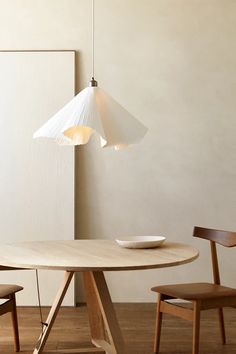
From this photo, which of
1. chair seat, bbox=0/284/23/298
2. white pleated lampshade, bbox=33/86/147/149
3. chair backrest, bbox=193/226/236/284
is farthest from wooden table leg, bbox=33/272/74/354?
chair backrest, bbox=193/226/236/284

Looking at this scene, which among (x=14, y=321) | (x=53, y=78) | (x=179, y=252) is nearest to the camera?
(x=179, y=252)

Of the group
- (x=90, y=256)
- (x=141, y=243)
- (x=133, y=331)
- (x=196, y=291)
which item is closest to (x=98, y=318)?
(x=133, y=331)

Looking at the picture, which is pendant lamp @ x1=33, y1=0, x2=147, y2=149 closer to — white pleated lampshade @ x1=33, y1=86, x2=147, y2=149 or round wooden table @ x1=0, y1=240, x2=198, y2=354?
white pleated lampshade @ x1=33, y1=86, x2=147, y2=149

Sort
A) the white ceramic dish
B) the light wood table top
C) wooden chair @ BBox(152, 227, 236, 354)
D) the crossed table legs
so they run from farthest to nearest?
wooden chair @ BBox(152, 227, 236, 354) → the white ceramic dish → the crossed table legs → the light wood table top

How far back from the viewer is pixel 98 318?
4125 mm

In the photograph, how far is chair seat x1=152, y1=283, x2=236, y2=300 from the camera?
12.2 ft

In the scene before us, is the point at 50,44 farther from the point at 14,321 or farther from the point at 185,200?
the point at 14,321

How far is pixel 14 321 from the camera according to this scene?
160 inches

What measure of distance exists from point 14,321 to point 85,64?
232 cm

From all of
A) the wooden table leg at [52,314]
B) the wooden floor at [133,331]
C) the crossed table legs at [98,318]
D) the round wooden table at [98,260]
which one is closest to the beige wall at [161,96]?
the wooden floor at [133,331]

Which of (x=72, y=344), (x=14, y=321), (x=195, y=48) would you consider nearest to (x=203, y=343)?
(x=72, y=344)

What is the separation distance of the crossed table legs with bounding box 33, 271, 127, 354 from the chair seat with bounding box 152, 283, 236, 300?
43 cm

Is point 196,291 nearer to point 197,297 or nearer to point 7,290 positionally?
point 197,297

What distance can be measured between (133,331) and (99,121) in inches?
75.7
